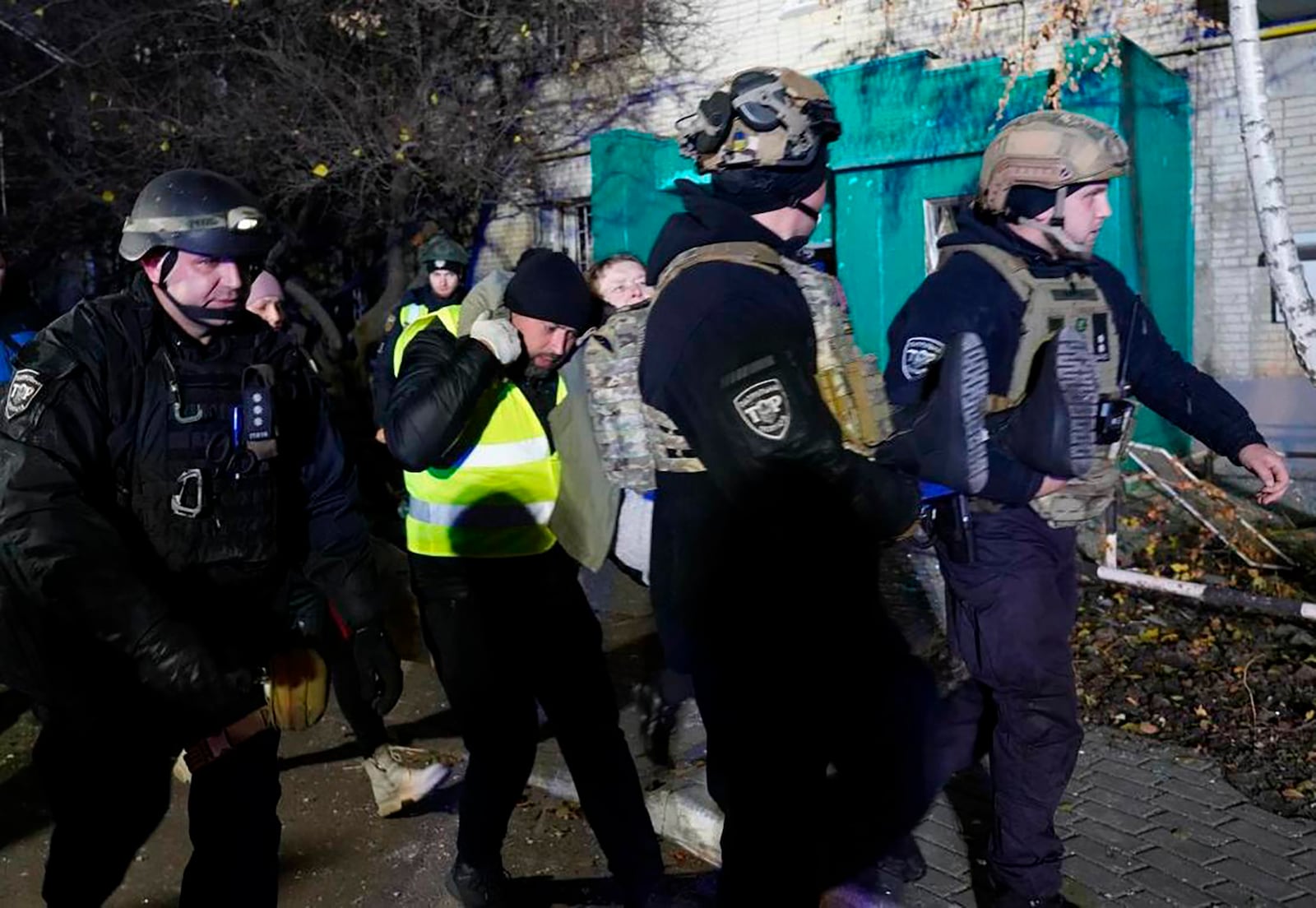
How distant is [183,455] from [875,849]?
2376 millimetres

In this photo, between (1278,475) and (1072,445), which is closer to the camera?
(1072,445)

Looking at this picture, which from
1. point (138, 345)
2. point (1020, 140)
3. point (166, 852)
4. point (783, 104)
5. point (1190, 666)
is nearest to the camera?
point (783, 104)

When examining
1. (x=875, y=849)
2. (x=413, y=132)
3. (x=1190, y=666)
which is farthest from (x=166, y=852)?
(x=413, y=132)

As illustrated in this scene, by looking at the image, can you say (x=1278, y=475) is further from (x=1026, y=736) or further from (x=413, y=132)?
(x=413, y=132)

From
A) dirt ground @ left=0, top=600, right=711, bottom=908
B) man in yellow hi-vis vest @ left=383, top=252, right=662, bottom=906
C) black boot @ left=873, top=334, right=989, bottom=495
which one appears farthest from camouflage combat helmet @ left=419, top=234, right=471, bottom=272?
black boot @ left=873, top=334, right=989, bottom=495

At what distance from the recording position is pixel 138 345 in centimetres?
276

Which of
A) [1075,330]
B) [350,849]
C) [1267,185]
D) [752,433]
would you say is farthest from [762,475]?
[1267,185]

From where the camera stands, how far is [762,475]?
7.61ft

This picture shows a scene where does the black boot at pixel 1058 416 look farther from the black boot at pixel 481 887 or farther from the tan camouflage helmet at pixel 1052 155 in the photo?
the black boot at pixel 481 887

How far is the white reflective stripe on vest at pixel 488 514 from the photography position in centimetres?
354

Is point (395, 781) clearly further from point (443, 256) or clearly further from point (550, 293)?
point (443, 256)

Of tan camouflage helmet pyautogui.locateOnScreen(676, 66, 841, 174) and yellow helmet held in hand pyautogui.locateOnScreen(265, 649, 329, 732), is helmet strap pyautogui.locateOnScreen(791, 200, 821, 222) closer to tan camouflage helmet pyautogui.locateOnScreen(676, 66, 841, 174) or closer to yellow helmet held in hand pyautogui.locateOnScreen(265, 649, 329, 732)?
tan camouflage helmet pyautogui.locateOnScreen(676, 66, 841, 174)

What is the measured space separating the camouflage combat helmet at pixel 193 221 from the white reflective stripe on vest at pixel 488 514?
38.8 inches

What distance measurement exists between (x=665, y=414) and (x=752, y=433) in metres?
0.34
